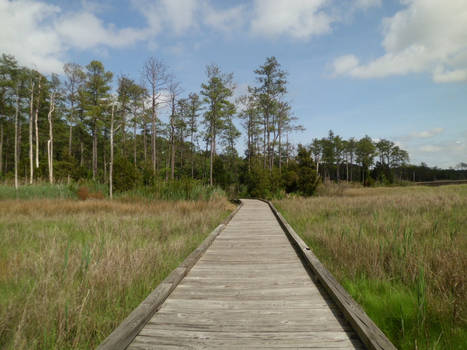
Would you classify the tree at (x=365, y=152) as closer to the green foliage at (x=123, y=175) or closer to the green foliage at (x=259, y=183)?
the green foliage at (x=259, y=183)

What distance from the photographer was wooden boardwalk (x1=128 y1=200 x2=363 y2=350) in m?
1.76

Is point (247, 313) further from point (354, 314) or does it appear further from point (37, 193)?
point (37, 193)

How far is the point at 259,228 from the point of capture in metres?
6.59

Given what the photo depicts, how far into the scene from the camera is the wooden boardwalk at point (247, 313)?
1.76 metres

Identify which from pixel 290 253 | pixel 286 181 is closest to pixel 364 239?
pixel 290 253

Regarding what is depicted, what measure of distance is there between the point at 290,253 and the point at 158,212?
6.52m

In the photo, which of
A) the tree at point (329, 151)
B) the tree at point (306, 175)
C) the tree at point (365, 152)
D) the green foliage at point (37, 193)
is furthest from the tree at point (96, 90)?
the tree at point (365, 152)

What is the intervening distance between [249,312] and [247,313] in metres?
0.03

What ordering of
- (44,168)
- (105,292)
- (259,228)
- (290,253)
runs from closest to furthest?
(105,292) < (290,253) < (259,228) < (44,168)

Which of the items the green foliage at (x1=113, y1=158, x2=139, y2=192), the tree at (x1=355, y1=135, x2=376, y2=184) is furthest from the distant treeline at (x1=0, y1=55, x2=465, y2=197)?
the tree at (x1=355, y1=135, x2=376, y2=184)

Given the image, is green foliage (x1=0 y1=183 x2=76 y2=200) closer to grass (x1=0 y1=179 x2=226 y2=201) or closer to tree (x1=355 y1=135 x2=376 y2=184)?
grass (x1=0 y1=179 x2=226 y2=201)

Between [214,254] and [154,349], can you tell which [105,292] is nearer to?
[154,349]

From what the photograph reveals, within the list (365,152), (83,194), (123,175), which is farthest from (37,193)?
(365,152)

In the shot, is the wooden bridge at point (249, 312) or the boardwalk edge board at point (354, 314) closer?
the boardwalk edge board at point (354, 314)
